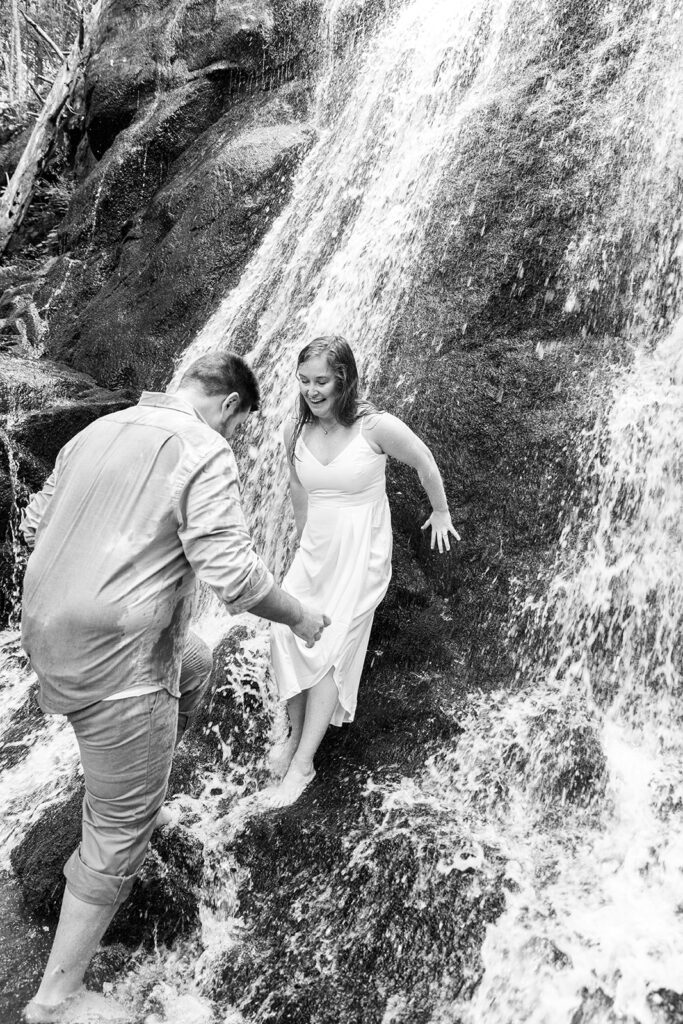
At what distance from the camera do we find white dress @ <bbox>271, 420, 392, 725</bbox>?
405 cm

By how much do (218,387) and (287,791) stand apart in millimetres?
2040

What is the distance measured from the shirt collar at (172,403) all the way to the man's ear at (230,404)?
88 millimetres

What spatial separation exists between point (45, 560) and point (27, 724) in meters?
2.71

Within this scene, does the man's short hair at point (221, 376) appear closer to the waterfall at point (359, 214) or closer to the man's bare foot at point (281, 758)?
the man's bare foot at point (281, 758)

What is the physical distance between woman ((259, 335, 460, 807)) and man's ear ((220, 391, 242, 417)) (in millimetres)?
921

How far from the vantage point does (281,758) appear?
4.32m

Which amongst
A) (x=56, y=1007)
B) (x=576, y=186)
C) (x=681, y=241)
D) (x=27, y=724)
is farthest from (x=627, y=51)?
(x=56, y=1007)

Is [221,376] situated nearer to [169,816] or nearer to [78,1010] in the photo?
[169,816]

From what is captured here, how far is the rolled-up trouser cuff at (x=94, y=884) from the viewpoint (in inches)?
112

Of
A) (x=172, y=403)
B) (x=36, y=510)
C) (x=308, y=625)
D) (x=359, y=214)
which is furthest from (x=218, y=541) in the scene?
(x=359, y=214)

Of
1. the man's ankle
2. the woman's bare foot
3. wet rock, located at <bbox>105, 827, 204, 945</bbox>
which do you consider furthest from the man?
the man's ankle

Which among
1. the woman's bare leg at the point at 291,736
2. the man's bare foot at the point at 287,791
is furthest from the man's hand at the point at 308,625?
the man's bare foot at the point at 287,791

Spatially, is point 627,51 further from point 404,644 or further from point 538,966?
point 538,966

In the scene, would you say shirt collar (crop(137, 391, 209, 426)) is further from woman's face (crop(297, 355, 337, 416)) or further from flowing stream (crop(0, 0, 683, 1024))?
flowing stream (crop(0, 0, 683, 1024))
